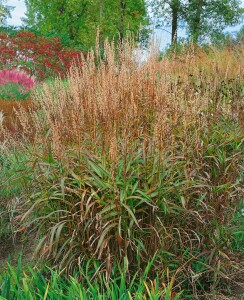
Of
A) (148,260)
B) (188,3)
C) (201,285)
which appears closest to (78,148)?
(148,260)

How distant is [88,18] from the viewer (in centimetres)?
2439

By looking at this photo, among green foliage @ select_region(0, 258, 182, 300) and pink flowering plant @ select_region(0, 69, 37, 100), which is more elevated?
green foliage @ select_region(0, 258, 182, 300)

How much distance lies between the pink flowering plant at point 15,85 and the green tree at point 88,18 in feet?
30.9

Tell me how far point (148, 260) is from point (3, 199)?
2.28 meters

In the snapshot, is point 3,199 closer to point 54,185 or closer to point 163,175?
point 54,185

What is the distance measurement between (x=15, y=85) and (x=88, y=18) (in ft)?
45.0

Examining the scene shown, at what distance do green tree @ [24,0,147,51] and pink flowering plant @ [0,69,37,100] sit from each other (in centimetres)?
941

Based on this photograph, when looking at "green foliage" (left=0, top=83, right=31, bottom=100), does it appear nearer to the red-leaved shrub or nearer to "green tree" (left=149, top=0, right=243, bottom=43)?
the red-leaved shrub

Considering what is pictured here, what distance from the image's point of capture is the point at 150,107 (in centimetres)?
496

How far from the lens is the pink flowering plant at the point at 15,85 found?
11.1 metres

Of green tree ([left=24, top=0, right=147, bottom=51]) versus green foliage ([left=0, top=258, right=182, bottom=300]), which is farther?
green tree ([left=24, top=0, right=147, bottom=51])

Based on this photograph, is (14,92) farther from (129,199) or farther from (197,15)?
(197,15)

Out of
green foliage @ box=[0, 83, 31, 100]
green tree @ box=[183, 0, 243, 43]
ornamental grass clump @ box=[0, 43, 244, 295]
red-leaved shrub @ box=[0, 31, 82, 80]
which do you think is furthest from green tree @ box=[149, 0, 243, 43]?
ornamental grass clump @ box=[0, 43, 244, 295]

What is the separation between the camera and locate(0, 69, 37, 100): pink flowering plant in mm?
11055
